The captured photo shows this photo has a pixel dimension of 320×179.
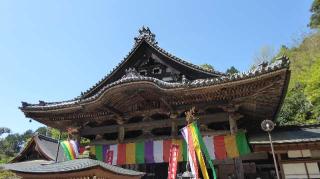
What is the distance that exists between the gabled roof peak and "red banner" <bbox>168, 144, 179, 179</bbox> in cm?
610

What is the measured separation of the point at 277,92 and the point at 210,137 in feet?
10.1

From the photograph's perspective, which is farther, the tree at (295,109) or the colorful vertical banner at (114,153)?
the tree at (295,109)

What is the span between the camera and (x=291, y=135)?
9727 mm

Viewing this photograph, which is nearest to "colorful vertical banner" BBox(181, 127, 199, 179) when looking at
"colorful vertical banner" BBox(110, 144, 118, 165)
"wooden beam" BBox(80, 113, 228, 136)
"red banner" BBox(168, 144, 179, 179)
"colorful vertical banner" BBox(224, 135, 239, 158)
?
"red banner" BBox(168, 144, 179, 179)

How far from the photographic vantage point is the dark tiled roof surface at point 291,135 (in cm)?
887

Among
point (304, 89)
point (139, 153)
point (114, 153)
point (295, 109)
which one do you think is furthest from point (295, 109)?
point (114, 153)

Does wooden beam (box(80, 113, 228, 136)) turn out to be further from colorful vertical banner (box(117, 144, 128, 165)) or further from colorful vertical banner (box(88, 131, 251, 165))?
colorful vertical banner (box(117, 144, 128, 165))

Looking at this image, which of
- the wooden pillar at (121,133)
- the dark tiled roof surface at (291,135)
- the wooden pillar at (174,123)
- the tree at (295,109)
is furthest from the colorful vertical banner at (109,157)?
the tree at (295,109)

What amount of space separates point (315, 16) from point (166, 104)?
110 feet

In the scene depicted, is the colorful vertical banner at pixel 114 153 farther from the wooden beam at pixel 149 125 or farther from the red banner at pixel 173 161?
the red banner at pixel 173 161

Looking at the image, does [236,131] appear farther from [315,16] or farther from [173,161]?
[315,16]

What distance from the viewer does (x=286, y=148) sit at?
29.8 ft

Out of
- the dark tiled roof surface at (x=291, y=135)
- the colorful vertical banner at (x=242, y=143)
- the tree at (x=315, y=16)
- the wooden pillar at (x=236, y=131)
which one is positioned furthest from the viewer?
the tree at (x=315, y=16)

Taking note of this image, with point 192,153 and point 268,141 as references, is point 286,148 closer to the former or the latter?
point 268,141
